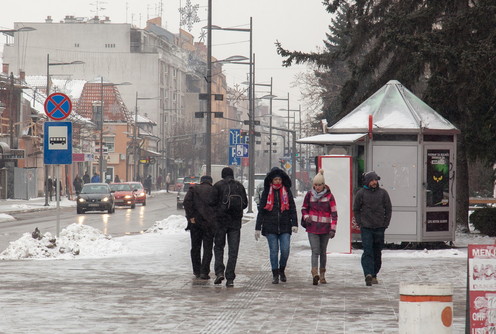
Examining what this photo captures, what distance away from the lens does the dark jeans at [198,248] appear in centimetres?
1725

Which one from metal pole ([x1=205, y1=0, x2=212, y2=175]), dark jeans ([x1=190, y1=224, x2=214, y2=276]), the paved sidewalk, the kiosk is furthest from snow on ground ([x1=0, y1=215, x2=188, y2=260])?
metal pole ([x1=205, y1=0, x2=212, y2=175])

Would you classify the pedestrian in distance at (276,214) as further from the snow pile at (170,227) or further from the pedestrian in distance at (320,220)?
the snow pile at (170,227)

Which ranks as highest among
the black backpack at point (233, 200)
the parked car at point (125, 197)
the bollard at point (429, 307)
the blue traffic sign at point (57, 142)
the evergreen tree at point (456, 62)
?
the evergreen tree at point (456, 62)

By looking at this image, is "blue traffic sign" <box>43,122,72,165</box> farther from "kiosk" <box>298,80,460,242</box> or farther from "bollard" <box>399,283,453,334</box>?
"bollard" <box>399,283,453,334</box>

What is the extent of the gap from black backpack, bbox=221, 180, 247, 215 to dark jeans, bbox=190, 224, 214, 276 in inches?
30.7

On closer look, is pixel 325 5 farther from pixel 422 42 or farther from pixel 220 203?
pixel 220 203

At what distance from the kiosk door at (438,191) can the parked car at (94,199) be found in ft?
100.0

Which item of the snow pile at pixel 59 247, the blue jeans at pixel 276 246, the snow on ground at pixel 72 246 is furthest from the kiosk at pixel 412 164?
the blue jeans at pixel 276 246

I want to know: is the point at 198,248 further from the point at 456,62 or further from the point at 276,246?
the point at 456,62

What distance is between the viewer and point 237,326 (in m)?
11.8

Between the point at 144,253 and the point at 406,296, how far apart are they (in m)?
15.9

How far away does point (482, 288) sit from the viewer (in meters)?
9.20

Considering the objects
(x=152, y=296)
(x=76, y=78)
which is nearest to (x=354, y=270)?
(x=152, y=296)

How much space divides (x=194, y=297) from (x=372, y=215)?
3.32 m
